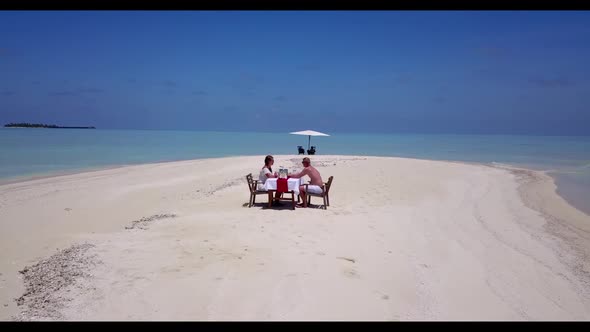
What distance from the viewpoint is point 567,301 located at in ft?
16.6

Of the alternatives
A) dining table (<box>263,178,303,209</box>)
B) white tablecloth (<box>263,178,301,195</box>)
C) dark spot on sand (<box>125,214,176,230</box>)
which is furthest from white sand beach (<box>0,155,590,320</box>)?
white tablecloth (<box>263,178,301,195</box>)

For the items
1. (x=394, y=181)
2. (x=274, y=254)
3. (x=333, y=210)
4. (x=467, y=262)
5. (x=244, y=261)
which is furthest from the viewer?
(x=394, y=181)

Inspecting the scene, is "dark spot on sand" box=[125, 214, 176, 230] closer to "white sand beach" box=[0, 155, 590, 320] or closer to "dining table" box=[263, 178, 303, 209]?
"white sand beach" box=[0, 155, 590, 320]

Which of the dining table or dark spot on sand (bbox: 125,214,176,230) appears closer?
dark spot on sand (bbox: 125,214,176,230)

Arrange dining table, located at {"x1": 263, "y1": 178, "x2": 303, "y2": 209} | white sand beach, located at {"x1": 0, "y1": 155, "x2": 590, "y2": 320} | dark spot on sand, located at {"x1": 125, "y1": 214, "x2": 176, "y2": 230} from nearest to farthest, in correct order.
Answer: white sand beach, located at {"x1": 0, "y1": 155, "x2": 590, "y2": 320} → dark spot on sand, located at {"x1": 125, "y1": 214, "x2": 176, "y2": 230} → dining table, located at {"x1": 263, "y1": 178, "x2": 303, "y2": 209}

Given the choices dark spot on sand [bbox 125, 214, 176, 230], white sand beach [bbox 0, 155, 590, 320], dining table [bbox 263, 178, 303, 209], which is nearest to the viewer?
white sand beach [bbox 0, 155, 590, 320]

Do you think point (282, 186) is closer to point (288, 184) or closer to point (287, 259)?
point (288, 184)

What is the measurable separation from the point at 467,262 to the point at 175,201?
721 centimetres

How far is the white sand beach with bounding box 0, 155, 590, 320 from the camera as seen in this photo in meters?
4.18

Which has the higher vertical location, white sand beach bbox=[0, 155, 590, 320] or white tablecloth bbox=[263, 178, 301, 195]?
white tablecloth bbox=[263, 178, 301, 195]

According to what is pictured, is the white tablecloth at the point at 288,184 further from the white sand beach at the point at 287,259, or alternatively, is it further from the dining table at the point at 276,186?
the white sand beach at the point at 287,259

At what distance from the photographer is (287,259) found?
17.9ft
